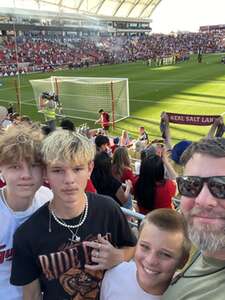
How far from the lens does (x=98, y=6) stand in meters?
75.6

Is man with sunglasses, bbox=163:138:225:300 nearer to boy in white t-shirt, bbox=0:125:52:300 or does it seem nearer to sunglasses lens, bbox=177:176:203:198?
sunglasses lens, bbox=177:176:203:198

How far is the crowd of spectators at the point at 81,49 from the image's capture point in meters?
50.3

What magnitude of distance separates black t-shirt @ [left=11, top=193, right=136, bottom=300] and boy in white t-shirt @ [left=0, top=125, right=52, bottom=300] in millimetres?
159

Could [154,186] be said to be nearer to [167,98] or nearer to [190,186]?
[190,186]

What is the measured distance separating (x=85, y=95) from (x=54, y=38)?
47028 millimetres

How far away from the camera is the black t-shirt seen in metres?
2.22

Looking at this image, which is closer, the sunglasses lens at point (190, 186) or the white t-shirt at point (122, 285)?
the sunglasses lens at point (190, 186)

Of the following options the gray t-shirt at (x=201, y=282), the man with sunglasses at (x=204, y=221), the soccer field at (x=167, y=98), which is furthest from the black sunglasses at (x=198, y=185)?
the soccer field at (x=167, y=98)

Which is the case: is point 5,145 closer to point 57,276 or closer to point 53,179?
point 53,179

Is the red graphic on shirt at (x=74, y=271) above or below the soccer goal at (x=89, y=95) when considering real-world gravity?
above

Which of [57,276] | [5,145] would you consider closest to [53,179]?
[5,145]

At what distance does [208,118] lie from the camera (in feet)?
30.1

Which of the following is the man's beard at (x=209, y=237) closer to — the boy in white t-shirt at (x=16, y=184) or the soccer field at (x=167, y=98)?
the boy in white t-shirt at (x=16, y=184)

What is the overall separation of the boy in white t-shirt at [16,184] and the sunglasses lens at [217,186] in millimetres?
1033
